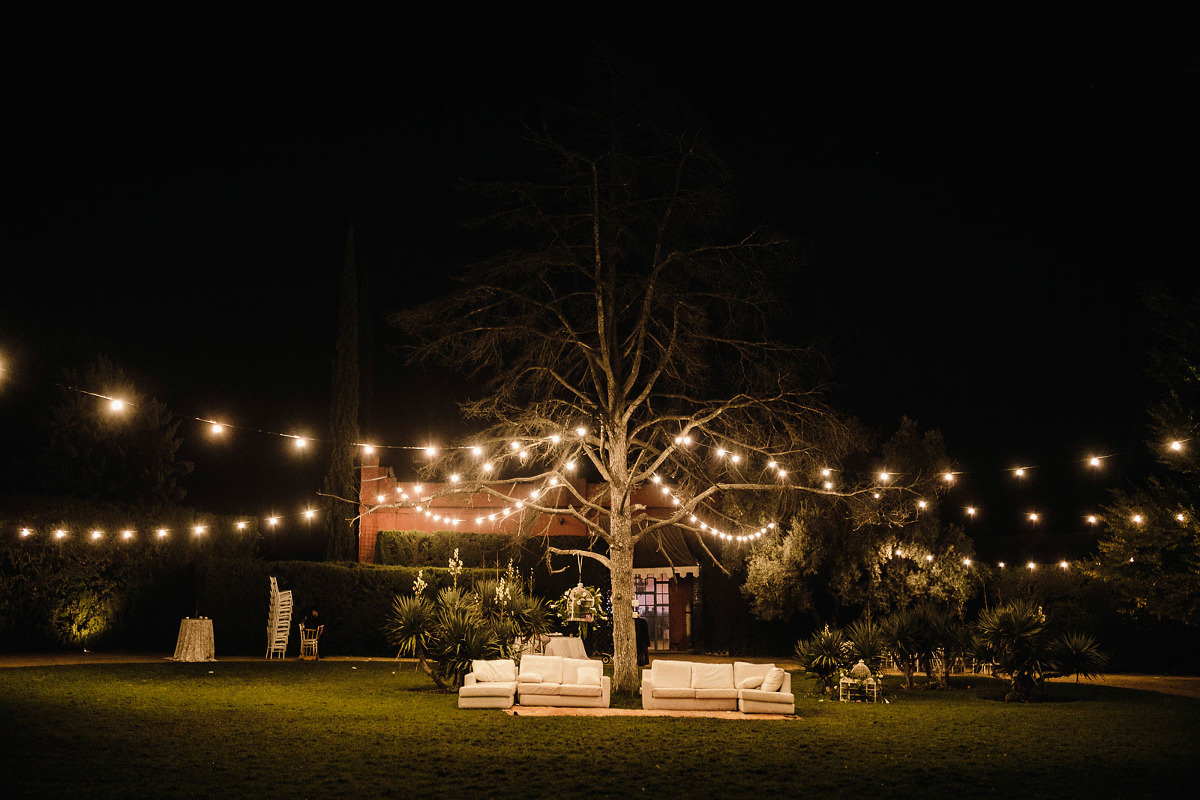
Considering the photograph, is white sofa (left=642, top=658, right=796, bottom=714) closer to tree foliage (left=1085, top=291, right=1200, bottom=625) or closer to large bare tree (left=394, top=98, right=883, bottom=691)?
large bare tree (left=394, top=98, right=883, bottom=691)

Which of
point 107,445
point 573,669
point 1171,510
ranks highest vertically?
point 107,445

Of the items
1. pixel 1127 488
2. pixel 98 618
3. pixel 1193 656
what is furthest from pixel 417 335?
pixel 1127 488

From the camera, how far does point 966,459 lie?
29781 mm

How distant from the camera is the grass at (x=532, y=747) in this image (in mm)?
6688

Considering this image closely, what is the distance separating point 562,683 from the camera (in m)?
11.3

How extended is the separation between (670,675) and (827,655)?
117 inches

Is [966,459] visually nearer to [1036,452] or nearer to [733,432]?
[1036,452]

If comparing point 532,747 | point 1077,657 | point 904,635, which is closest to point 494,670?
point 532,747

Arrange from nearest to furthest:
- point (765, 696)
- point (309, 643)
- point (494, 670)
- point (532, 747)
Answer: point (532, 747) < point (765, 696) < point (494, 670) < point (309, 643)

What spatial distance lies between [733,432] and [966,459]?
1856 centimetres

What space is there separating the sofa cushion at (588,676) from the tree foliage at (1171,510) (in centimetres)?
1093

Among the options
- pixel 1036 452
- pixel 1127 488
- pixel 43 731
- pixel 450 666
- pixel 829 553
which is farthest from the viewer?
pixel 1036 452

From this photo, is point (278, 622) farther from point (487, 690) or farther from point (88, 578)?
point (487, 690)

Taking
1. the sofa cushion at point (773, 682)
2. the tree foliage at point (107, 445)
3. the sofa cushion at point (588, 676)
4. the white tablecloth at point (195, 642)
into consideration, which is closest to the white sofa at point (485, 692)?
the sofa cushion at point (588, 676)
